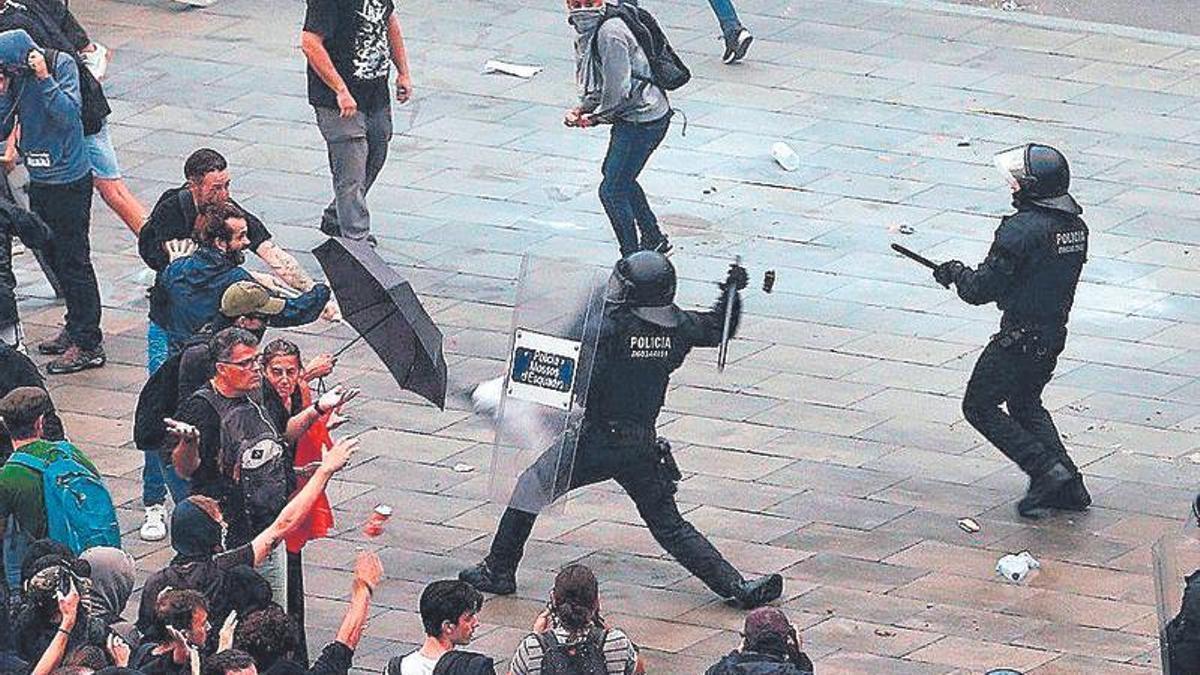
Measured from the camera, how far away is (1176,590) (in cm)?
863

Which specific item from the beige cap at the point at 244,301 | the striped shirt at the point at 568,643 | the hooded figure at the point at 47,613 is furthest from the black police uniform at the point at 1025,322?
the hooded figure at the point at 47,613

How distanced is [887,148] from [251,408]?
7.21 metres

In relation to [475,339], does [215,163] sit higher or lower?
higher

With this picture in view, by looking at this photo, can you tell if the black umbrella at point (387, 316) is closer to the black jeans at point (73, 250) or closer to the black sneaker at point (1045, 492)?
the black jeans at point (73, 250)

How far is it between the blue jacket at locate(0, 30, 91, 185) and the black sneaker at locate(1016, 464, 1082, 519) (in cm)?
471

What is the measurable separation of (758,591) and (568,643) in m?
2.32

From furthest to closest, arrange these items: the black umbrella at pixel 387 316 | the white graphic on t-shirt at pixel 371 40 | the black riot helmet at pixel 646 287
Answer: the white graphic on t-shirt at pixel 371 40
the black umbrella at pixel 387 316
the black riot helmet at pixel 646 287

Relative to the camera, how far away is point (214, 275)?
10391 mm

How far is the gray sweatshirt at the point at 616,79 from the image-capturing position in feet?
44.2

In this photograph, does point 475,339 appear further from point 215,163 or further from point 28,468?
point 28,468

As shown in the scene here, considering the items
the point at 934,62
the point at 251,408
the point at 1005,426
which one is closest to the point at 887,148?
the point at 934,62

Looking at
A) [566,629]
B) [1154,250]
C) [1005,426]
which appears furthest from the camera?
[1154,250]

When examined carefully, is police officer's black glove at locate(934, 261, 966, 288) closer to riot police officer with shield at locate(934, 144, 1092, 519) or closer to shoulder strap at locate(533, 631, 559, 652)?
riot police officer with shield at locate(934, 144, 1092, 519)

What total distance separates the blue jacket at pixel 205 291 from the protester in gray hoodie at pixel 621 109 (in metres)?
3.41
